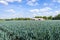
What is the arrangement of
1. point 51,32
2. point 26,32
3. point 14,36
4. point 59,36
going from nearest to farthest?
1. point 59,36
2. point 51,32
3. point 26,32
4. point 14,36

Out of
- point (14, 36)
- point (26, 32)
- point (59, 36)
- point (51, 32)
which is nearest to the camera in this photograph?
point (59, 36)

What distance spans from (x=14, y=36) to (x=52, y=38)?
10.4 ft

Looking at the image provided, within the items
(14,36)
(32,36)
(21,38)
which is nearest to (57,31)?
(32,36)

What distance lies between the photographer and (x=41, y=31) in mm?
7121

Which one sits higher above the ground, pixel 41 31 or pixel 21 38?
pixel 41 31

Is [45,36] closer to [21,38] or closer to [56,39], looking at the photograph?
[56,39]

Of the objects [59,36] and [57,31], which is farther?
[57,31]

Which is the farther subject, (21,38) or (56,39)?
(21,38)

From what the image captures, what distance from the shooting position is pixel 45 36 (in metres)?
6.86

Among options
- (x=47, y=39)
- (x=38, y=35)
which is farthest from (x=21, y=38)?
(x=47, y=39)

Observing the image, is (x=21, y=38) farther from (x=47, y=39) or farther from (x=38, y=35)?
(x=47, y=39)

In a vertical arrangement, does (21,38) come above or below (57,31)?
below

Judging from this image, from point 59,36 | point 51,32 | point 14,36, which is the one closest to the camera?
point 59,36

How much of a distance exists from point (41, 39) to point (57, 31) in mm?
960
